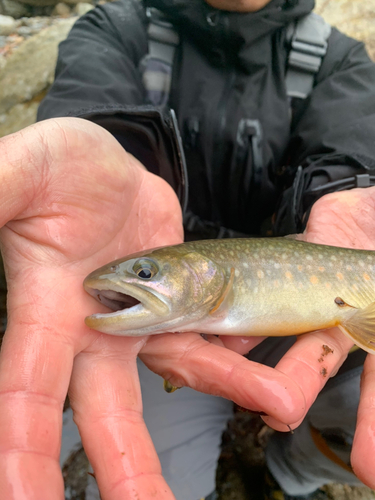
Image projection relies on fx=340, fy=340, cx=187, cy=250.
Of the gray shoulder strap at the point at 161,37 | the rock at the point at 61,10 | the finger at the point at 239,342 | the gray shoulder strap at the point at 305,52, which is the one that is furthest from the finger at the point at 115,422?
the rock at the point at 61,10

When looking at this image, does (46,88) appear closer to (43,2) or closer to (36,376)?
(36,376)

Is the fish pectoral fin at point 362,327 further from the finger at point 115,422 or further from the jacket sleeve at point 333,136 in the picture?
the finger at point 115,422

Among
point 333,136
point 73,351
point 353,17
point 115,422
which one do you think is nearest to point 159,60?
point 333,136

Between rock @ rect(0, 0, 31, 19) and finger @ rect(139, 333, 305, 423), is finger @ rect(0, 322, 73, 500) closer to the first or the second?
finger @ rect(139, 333, 305, 423)

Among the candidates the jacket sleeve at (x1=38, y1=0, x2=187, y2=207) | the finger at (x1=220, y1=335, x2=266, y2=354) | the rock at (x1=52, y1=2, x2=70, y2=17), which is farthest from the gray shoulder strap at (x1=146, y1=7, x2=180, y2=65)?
the rock at (x1=52, y1=2, x2=70, y2=17)

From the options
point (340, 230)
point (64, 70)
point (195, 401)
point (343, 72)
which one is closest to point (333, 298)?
point (340, 230)

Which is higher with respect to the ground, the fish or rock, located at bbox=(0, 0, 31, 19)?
rock, located at bbox=(0, 0, 31, 19)

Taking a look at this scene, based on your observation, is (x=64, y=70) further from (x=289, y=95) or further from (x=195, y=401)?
(x=195, y=401)

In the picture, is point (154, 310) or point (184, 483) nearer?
point (154, 310)
